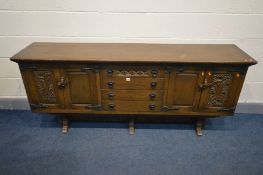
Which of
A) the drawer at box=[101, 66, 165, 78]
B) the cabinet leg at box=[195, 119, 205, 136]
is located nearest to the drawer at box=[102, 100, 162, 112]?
the drawer at box=[101, 66, 165, 78]

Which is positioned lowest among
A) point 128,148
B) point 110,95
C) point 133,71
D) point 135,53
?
point 128,148

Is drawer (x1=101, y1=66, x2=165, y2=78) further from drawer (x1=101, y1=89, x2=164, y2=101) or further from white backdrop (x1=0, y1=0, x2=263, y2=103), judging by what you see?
white backdrop (x1=0, y1=0, x2=263, y2=103)

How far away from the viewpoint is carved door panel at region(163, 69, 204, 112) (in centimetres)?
160

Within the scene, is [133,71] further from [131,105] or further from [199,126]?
[199,126]

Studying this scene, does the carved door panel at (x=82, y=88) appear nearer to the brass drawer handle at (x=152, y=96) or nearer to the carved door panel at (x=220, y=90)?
the brass drawer handle at (x=152, y=96)

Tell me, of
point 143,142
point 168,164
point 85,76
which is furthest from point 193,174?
point 85,76

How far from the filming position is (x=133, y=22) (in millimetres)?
1868

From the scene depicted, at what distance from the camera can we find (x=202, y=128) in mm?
2066

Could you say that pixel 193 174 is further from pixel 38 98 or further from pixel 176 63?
pixel 38 98

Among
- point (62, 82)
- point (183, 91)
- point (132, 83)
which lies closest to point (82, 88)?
point (62, 82)

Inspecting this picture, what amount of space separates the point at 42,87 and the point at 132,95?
72 centimetres

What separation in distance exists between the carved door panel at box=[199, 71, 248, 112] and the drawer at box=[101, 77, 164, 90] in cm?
34

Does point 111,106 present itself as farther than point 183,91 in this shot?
Yes

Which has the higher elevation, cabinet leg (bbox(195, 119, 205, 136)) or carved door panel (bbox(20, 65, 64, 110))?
carved door panel (bbox(20, 65, 64, 110))
